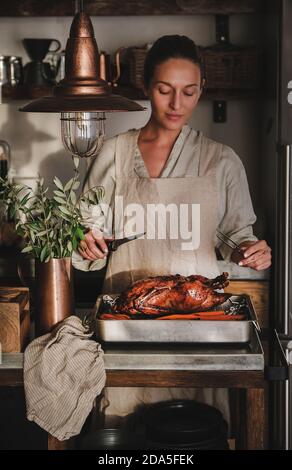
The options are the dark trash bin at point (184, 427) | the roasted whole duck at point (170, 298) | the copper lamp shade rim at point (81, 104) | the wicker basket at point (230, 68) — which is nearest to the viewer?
the copper lamp shade rim at point (81, 104)

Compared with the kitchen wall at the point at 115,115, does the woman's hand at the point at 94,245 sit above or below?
below

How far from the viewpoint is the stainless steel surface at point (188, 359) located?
1857 mm

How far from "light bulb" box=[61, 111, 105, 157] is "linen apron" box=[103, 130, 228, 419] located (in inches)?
20.1

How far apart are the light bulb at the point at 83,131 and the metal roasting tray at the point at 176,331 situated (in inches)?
20.8

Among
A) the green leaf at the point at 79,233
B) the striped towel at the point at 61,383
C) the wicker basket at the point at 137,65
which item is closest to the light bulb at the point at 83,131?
the green leaf at the point at 79,233

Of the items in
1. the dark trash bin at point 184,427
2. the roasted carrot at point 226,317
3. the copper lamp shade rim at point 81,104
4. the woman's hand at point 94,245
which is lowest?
the dark trash bin at point 184,427

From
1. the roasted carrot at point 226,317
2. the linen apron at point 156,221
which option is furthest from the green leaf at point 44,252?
the linen apron at point 156,221

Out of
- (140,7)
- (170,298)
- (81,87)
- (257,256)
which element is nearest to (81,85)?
(81,87)

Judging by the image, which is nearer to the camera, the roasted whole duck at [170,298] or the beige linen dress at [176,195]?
the roasted whole duck at [170,298]

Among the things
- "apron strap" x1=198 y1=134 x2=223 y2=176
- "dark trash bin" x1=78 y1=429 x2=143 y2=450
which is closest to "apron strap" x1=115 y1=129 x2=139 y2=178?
"apron strap" x1=198 y1=134 x2=223 y2=176

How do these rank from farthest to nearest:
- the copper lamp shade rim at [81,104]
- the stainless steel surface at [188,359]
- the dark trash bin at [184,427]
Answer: the dark trash bin at [184,427]
the stainless steel surface at [188,359]
the copper lamp shade rim at [81,104]

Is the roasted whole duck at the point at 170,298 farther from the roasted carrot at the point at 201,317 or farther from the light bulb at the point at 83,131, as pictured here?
the light bulb at the point at 83,131

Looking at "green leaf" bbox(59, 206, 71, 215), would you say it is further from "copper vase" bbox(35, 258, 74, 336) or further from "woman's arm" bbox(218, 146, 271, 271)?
"woman's arm" bbox(218, 146, 271, 271)

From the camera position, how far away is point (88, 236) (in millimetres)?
2248
